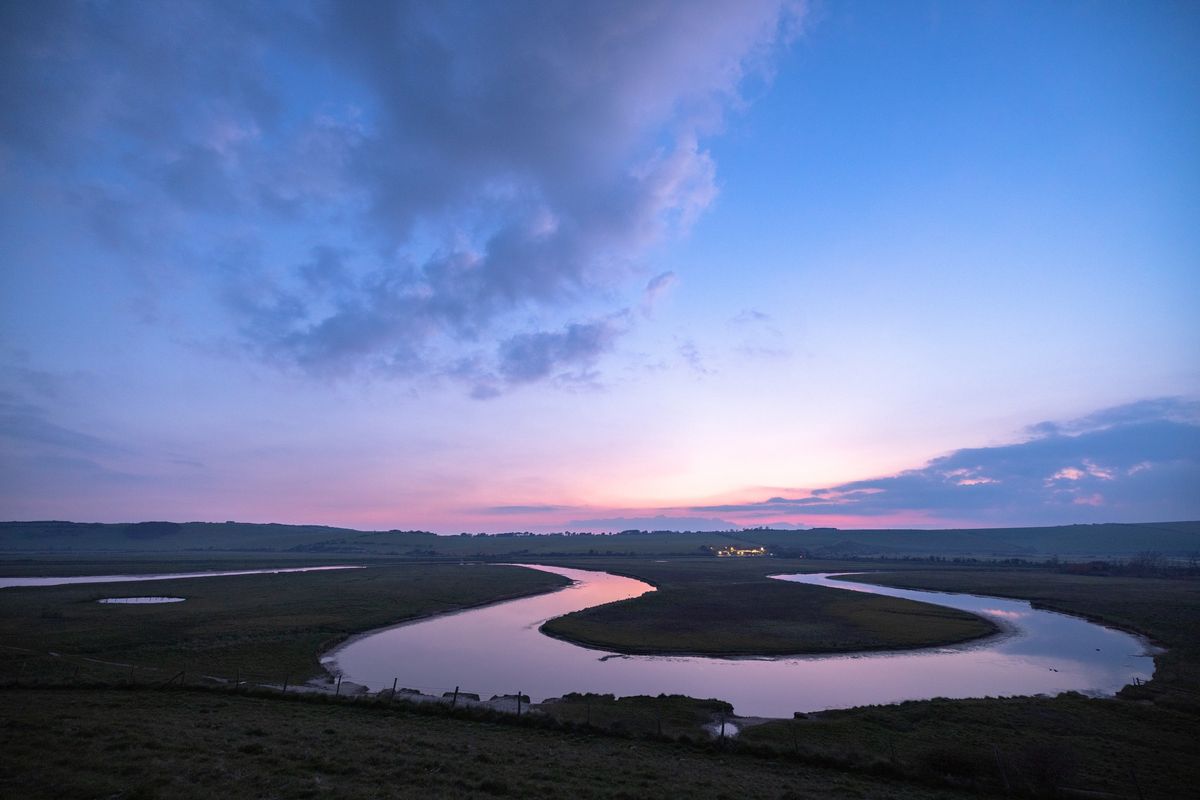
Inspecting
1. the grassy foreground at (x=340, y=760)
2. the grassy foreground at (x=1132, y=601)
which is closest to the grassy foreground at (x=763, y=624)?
the grassy foreground at (x=1132, y=601)

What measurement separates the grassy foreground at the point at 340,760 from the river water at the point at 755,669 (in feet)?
31.4

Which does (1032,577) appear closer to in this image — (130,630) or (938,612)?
(938,612)

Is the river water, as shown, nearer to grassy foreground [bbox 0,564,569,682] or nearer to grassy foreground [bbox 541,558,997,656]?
grassy foreground [bbox 541,558,997,656]

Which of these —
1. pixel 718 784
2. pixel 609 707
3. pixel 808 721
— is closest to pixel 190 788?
pixel 718 784

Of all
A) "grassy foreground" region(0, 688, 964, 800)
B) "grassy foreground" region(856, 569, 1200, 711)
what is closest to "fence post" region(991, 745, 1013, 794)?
"grassy foreground" region(0, 688, 964, 800)

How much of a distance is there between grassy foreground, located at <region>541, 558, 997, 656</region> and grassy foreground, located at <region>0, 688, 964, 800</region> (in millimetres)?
24740

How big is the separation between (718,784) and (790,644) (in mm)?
32224

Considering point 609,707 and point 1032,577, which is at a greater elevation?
point 609,707

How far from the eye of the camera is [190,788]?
14.0 meters

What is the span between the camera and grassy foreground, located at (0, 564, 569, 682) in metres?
35.7

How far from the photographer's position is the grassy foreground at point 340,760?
47.7 ft

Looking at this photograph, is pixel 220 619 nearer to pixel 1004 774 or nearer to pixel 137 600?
pixel 137 600

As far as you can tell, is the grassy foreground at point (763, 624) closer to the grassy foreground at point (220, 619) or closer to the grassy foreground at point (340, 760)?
the grassy foreground at point (220, 619)

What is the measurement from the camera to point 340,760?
1700cm
